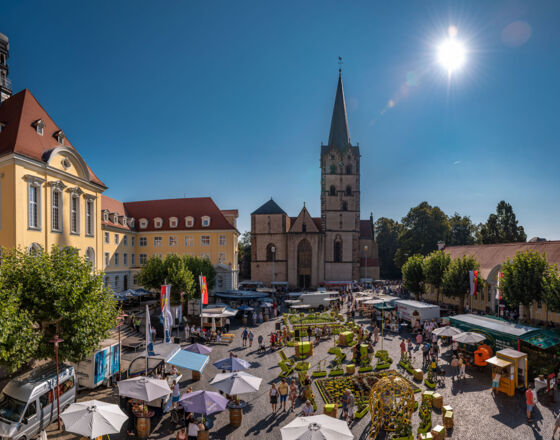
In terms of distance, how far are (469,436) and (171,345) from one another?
13.7 metres

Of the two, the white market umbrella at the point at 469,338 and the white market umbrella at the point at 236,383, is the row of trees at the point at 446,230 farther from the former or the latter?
the white market umbrella at the point at 236,383

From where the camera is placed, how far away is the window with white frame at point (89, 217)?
25938 millimetres

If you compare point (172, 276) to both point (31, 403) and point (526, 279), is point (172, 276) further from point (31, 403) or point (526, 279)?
point (526, 279)

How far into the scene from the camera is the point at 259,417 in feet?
44.2

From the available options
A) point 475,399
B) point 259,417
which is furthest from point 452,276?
point 259,417

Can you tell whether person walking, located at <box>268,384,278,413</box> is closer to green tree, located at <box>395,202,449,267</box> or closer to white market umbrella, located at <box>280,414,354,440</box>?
white market umbrella, located at <box>280,414,354,440</box>

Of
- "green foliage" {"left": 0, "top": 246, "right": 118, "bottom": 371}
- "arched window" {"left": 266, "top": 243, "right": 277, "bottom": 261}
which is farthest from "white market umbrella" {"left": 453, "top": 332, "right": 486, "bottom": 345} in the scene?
"arched window" {"left": 266, "top": 243, "right": 277, "bottom": 261}

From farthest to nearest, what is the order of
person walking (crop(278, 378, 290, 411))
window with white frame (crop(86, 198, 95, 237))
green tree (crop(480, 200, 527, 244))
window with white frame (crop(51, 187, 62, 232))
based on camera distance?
green tree (crop(480, 200, 527, 244)) < window with white frame (crop(86, 198, 95, 237)) < window with white frame (crop(51, 187, 62, 232)) < person walking (crop(278, 378, 290, 411))

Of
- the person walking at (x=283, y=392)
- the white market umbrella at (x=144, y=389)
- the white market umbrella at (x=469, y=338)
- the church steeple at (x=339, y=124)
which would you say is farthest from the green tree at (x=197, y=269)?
the church steeple at (x=339, y=124)

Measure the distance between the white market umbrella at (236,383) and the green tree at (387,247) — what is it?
69.1 meters

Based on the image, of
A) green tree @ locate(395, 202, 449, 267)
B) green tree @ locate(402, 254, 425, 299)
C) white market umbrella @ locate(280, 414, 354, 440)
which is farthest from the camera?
green tree @ locate(395, 202, 449, 267)

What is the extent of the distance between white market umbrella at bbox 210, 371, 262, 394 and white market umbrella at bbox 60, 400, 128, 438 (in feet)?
12.4

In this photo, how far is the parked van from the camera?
10.9 meters

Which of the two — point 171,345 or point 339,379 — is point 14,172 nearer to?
point 171,345
